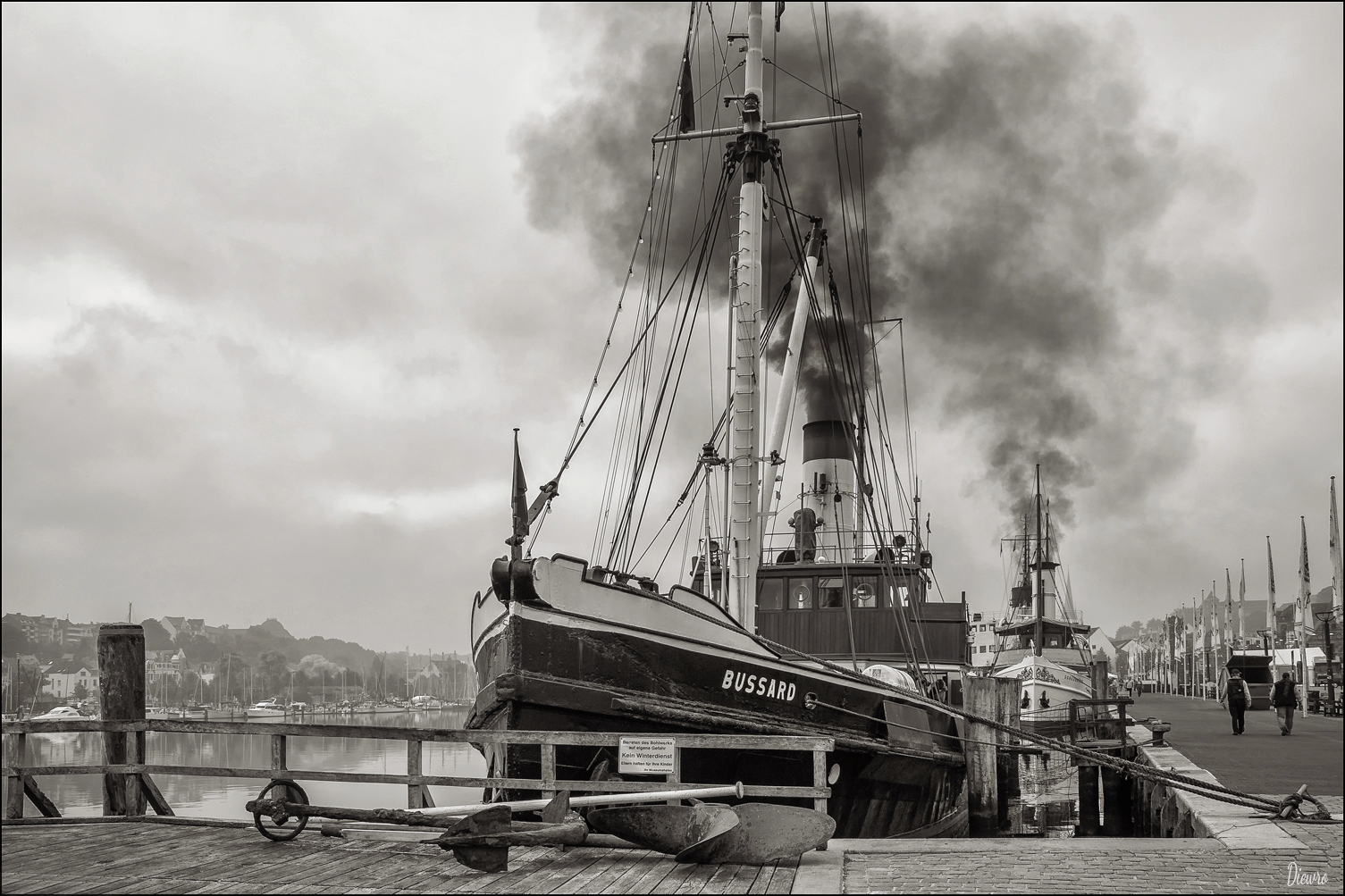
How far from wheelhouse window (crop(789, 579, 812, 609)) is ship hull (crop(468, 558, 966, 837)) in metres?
7.62

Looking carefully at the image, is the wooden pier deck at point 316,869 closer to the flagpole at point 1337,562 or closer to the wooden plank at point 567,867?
the wooden plank at point 567,867

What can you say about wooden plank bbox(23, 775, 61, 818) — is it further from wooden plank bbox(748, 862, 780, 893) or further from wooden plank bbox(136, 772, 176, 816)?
wooden plank bbox(748, 862, 780, 893)

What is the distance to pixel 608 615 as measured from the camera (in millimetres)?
10133

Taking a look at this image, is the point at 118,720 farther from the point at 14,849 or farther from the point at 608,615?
the point at 608,615

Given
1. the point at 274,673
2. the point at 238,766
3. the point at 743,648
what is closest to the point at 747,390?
the point at 743,648

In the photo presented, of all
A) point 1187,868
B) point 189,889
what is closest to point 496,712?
point 189,889

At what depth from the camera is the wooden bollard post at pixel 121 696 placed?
9.45m

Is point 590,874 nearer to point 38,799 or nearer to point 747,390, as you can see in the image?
point 38,799

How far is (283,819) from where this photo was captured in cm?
775

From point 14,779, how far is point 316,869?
3.97m

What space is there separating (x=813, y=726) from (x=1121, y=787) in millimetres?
11604

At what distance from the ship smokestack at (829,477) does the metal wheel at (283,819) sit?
1879cm

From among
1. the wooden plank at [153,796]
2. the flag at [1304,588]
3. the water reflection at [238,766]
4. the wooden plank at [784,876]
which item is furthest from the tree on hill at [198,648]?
the wooden plank at [784,876]

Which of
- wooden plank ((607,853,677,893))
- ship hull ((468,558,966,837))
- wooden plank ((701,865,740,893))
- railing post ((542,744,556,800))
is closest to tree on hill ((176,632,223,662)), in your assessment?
ship hull ((468,558,966,837))
